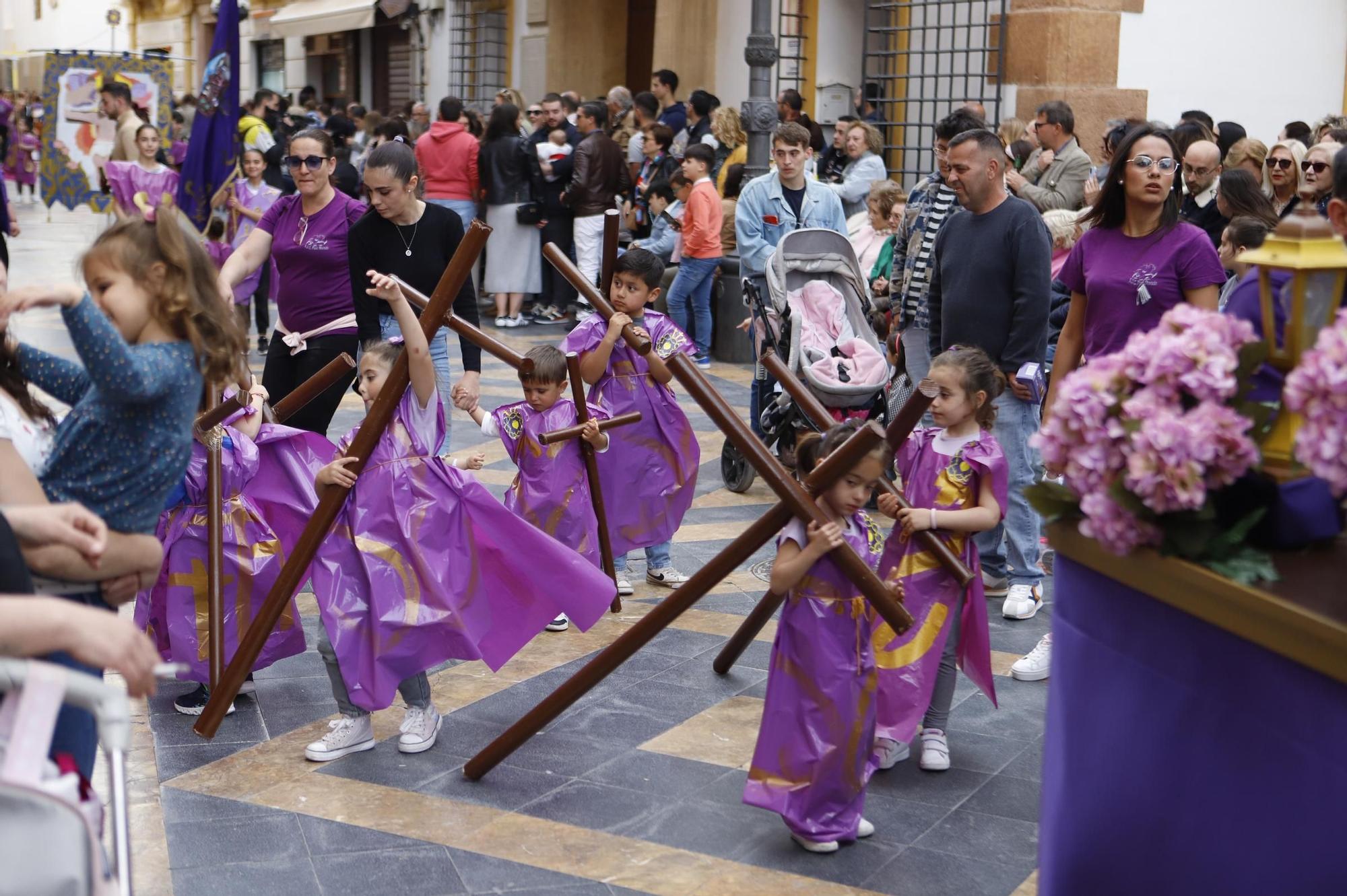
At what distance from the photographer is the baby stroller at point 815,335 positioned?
7.80m

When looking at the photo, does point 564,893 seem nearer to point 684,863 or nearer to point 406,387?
point 684,863

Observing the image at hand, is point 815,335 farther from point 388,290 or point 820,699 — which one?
point 820,699

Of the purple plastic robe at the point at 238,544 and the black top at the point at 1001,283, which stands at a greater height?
the black top at the point at 1001,283

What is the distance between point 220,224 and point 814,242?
4.76 metres

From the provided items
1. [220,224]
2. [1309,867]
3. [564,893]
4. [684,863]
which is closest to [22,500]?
[564,893]

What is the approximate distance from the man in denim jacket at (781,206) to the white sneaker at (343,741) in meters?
4.64

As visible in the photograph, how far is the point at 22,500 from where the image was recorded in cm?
296

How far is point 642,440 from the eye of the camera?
20.7ft

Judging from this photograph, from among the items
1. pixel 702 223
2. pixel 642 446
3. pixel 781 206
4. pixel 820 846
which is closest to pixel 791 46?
pixel 702 223

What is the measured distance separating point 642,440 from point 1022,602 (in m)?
1.67

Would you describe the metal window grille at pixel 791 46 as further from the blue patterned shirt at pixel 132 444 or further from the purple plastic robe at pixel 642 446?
the blue patterned shirt at pixel 132 444

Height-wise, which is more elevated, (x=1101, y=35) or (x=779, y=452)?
(x=1101, y=35)

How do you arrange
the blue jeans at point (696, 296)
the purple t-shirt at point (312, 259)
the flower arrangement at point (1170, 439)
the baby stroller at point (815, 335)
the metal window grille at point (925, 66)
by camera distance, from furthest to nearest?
Answer: 1. the metal window grille at point (925, 66)
2. the blue jeans at point (696, 296)
3. the baby stroller at point (815, 335)
4. the purple t-shirt at point (312, 259)
5. the flower arrangement at point (1170, 439)

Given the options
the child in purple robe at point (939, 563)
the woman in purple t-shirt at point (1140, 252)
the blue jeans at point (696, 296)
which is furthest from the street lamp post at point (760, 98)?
the child in purple robe at point (939, 563)
